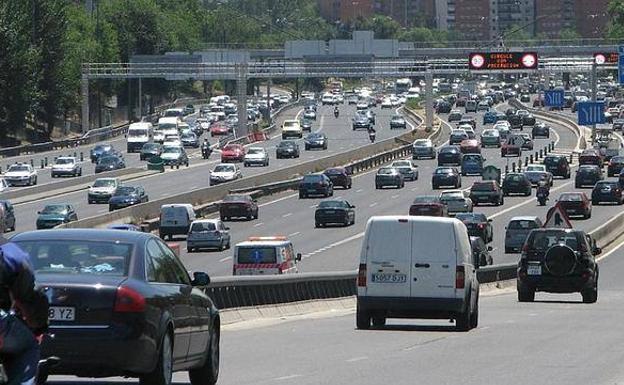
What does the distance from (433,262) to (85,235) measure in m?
11.9

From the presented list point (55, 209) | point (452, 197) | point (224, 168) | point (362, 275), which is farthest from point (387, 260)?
point (224, 168)

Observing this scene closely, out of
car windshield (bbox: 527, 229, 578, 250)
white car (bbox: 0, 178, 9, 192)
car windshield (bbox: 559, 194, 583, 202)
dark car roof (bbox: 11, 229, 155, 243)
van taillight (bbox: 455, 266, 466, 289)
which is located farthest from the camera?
white car (bbox: 0, 178, 9, 192)

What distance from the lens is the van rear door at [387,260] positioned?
25.8 meters

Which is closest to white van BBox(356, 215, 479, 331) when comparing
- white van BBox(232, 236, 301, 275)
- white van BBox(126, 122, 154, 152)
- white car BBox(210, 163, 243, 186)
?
white van BBox(232, 236, 301, 275)

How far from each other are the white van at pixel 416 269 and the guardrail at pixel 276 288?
7.77 ft

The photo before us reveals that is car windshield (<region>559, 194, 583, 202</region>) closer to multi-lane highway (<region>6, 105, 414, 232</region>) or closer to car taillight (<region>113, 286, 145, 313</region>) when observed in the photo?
multi-lane highway (<region>6, 105, 414, 232</region>)

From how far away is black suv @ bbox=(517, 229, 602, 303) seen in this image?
35.4 metres

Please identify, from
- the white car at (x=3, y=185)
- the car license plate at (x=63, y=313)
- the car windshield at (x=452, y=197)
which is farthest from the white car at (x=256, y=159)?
the car license plate at (x=63, y=313)

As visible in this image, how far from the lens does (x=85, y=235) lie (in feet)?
47.3

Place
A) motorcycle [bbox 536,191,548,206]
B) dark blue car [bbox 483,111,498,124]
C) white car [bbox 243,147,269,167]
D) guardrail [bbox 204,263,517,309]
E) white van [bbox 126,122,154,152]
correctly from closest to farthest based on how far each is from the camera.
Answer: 1. guardrail [bbox 204,263,517,309]
2. motorcycle [bbox 536,191,548,206]
3. white car [bbox 243,147,269,167]
4. white van [bbox 126,122,154,152]
5. dark blue car [bbox 483,111,498,124]

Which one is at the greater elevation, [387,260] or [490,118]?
[387,260]

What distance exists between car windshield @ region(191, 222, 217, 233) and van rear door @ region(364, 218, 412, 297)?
35509 mm

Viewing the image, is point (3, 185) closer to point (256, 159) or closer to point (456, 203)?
point (456, 203)

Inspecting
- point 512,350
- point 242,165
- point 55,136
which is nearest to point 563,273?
point 512,350
